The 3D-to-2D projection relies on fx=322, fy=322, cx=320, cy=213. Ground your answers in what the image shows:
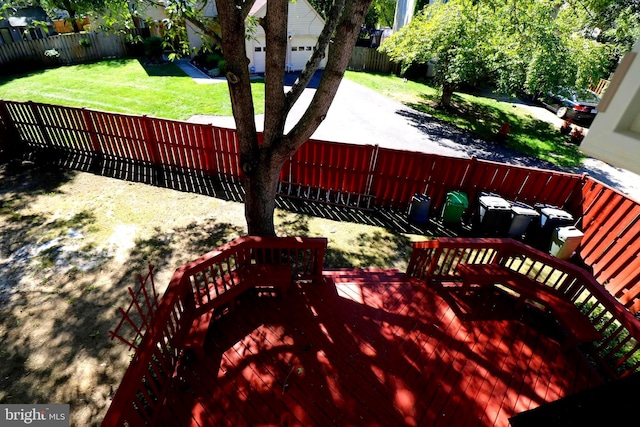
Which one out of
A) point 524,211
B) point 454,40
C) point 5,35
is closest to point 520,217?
point 524,211

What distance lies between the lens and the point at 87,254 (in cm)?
654

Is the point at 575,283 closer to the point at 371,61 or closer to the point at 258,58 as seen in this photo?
the point at 258,58

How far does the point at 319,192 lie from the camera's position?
881 centimetres

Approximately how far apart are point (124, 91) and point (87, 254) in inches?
531

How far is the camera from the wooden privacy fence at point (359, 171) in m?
6.75

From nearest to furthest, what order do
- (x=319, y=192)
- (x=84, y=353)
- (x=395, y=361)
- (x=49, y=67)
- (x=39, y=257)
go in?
(x=395, y=361), (x=84, y=353), (x=39, y=257), (x=319, y=192), (x=49, y=67)

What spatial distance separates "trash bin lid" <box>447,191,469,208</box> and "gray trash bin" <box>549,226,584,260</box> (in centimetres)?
199

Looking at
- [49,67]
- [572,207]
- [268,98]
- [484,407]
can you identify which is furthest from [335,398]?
[49,67]

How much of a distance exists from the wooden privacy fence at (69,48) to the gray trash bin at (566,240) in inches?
876

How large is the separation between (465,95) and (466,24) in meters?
8.26

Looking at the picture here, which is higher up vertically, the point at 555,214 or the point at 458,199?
the point at 555,214

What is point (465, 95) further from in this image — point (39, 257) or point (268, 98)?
point (39, 257)

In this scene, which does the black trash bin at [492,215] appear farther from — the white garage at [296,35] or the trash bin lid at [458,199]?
the white garage at [296,35]

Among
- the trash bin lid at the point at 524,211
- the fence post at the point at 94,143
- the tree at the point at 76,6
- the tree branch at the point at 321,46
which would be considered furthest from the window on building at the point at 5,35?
the trash bin lid at the point at 524,211
